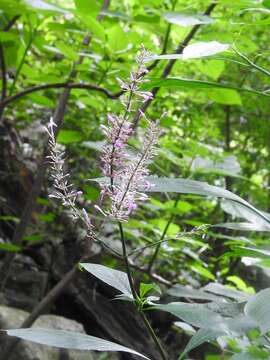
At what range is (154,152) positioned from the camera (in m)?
0.68

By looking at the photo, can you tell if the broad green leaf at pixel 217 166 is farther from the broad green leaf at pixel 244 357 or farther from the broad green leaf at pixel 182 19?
the broad green leaf at pixel 244 357

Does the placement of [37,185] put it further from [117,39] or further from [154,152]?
[154,152]

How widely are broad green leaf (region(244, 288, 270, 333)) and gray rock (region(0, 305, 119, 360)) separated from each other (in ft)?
6.73

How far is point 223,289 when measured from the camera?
1174mm

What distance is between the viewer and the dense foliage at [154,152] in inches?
28.7

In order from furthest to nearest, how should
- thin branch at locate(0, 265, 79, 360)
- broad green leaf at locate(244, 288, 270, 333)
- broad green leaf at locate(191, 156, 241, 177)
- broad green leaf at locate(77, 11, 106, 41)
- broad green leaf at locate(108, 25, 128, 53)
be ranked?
thin branch at locate(0, 265, 79, 360), broad green leaf at locate(191, 156, 241, 177), broad green leaf at locate(108, 25, 128, 53), broad green leaf at locate(77, 11, 106, 41), broad green leaf at locate(244, 288, 270, 333)

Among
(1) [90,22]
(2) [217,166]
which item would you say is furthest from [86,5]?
(2) [217,166]

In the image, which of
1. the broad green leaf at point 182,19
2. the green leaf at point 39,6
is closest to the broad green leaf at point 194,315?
the broad green leaf at point 182,19

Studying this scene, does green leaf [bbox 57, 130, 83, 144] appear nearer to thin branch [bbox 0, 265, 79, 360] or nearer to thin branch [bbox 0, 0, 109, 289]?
thin branch [bbox 0, 0, 109, 289]

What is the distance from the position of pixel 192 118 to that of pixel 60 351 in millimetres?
1342

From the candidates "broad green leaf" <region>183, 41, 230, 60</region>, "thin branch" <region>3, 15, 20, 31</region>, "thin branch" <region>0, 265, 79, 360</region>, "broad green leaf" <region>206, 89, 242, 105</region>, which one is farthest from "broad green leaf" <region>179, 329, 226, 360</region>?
"thin branch" <region>3, 15, 20, 31</region>

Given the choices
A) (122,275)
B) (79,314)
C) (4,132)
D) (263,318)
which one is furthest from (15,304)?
(263,318)

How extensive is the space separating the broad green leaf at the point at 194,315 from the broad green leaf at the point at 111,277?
0.07 meters

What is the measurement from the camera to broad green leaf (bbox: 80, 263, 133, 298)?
765 millimetres
